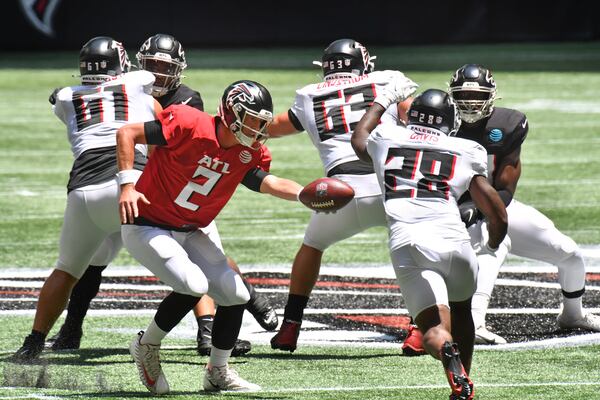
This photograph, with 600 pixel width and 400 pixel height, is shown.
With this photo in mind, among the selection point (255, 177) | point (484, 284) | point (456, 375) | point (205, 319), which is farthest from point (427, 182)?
point (205, 319)

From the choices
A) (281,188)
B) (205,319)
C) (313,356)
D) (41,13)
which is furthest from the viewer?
(41,13)

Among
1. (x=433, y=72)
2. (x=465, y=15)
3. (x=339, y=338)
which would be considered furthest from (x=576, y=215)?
(x=465, y=15)

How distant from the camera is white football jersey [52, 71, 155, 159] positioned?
7859 millimetres

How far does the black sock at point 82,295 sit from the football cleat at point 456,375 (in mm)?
2739

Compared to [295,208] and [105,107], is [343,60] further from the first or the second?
[295,208]

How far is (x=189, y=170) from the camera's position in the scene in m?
6.68

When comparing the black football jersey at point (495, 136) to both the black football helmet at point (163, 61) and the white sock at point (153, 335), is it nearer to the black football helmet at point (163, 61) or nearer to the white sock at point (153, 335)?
the black football helmet at point (163, 61)

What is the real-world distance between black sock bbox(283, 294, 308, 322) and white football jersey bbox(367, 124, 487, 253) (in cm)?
148

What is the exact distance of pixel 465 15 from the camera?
96.7 feet

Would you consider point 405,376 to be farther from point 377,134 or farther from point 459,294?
point 377,134

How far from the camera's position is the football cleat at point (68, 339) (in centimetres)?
796

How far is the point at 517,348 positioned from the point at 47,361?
2549 mm

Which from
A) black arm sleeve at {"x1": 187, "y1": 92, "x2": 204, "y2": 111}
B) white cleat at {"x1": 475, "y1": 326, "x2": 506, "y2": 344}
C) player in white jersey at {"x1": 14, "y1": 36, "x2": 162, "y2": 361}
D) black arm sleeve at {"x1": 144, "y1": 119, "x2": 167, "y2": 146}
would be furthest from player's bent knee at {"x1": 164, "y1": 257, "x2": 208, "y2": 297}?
white cleat at {"x1": 475, "y1": 326, "x2": 506, "y2": 344}

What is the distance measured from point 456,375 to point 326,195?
1211 mm
